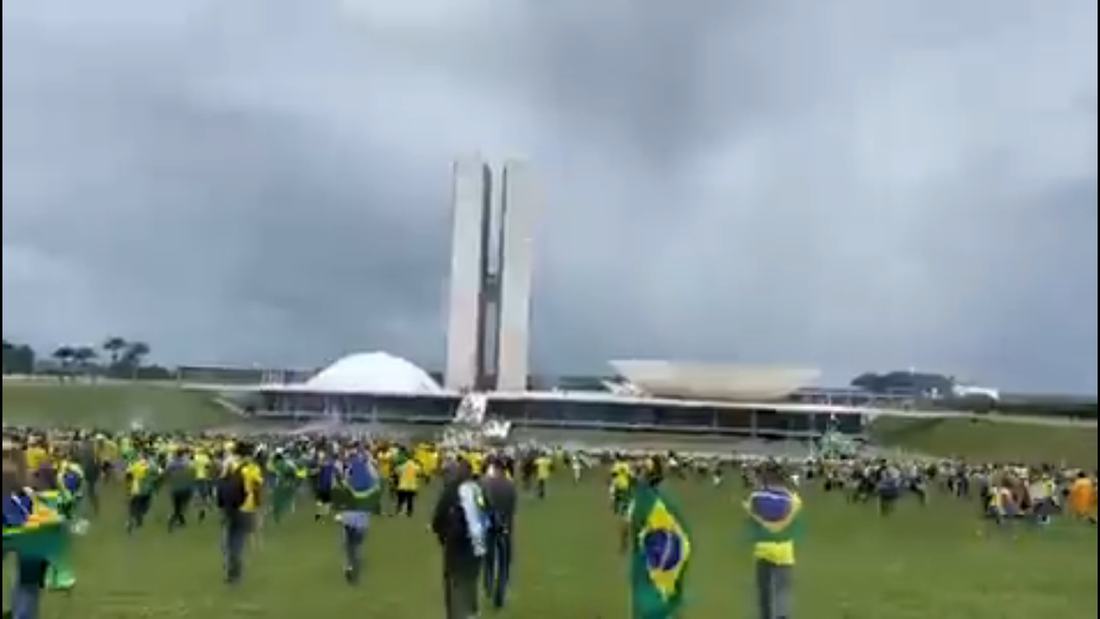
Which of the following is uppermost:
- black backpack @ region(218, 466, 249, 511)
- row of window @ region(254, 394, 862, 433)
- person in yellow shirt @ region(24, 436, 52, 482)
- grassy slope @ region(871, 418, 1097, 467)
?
row of window @ region(254, 394, 862, 433)

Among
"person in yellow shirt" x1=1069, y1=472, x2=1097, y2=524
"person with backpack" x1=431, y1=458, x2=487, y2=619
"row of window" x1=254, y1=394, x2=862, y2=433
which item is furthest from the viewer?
"row of window" x1=254, y1=394, x2=862, y2=433

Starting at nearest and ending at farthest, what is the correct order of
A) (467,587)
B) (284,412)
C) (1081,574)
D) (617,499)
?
(467,587) < (1081,574) < (617,499) < (284,412)

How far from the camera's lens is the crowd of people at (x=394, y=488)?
13.5 m

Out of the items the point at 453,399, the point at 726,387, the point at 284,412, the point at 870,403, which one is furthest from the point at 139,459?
the point at 453,399

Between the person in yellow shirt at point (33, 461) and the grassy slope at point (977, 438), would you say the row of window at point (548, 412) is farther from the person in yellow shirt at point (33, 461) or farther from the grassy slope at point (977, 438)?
the person in yellow shirt at point (33, 461)

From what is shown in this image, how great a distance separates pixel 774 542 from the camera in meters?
13.6

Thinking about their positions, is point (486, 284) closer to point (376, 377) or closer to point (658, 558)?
point (376, 377)

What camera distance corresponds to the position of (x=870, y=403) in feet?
110

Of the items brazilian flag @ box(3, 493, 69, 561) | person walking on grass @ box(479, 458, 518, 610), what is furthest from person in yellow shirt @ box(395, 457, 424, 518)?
brazilian flag @ box(3, 493, 69, 561)

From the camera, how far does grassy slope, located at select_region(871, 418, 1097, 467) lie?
17294mm

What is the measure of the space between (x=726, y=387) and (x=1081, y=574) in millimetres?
36320

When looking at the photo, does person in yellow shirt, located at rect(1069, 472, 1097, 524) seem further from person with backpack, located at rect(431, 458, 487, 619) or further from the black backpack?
person with backpack, located at rect(431, 458, 487, 619)

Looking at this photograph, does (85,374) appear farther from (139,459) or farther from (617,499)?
(617,499)

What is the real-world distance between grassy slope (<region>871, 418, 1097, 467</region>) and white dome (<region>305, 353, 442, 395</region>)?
86710 millimetres
